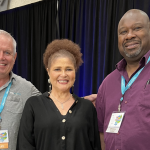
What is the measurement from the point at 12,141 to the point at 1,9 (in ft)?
16.5

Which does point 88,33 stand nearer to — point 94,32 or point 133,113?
point 94,32

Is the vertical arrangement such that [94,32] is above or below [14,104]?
above

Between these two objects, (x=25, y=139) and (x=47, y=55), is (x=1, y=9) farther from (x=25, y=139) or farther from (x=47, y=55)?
(x=25, y=139)

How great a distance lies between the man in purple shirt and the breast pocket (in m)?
0.81

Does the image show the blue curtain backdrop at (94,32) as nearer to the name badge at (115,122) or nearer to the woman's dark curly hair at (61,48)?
the woman's dark curly hair at (61,48)

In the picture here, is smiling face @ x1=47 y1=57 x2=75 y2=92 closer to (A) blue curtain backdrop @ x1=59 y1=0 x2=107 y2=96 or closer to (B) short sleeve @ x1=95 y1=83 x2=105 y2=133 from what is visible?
(B) short sleeve @ x1=95 y1=83 x2=105 y2=133

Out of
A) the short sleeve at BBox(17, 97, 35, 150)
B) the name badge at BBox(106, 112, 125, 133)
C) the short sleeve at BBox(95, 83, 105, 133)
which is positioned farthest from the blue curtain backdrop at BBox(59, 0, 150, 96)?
the short sleeve at BBox(17, 97, 35, 150)

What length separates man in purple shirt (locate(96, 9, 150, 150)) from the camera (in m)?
1.57

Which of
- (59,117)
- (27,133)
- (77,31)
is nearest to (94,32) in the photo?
(77,31)

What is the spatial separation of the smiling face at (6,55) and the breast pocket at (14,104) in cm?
25

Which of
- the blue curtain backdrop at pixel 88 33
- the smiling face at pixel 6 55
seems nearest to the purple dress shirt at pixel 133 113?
the smiling face at pixel 6 55

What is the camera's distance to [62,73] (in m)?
1.68

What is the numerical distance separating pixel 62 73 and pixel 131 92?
0.64m

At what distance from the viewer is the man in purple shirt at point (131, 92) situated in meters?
1.57
